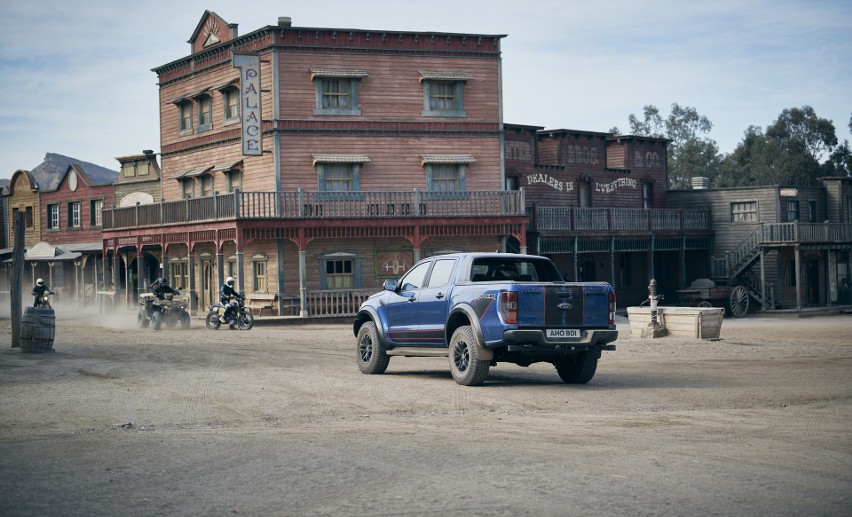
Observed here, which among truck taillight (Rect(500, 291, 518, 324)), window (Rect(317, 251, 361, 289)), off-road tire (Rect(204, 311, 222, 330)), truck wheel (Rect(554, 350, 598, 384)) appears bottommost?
truck wheel (Rect(554, 350, 598, 384))

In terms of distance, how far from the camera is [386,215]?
35.0 metres

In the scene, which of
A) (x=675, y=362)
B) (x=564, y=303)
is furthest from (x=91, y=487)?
(x=675, y=362)

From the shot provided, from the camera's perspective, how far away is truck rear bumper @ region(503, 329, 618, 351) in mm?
13625

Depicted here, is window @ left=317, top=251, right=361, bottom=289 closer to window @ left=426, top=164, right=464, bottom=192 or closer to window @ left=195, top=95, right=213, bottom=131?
window @ left=426, top=164, right=464, bottom=192

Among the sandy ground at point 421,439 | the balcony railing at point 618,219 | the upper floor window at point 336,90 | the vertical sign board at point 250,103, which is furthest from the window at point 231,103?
the sandy ground at point 421,439

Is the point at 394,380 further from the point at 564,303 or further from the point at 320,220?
the point at 320,220

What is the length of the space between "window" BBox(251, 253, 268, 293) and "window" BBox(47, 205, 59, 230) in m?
22.8

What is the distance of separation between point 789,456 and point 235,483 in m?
4.64

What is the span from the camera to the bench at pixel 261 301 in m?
35.4

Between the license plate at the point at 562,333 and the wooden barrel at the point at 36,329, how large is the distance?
11.6 m

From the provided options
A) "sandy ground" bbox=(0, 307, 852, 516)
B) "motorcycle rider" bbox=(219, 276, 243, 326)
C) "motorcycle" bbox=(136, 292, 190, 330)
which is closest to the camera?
"sandy ground" bbox=(0, 307, 852, 516)

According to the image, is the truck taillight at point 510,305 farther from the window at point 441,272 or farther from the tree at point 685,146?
the tree at point 685,146

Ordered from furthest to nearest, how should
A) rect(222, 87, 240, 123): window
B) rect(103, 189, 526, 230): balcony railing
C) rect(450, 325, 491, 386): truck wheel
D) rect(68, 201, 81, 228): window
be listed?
1. rect(68, 201, 81, 228): window
2. rect(222, 87, 240, 123): window
3. rect(103, 189, 526, 230): balcony railing
4. rect(450, 325, 491, 386): truck wheel

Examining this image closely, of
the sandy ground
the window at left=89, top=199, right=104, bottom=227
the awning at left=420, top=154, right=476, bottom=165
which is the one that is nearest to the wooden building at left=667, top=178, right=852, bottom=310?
the awning at left=420, top=154, right=476, bottom=165
